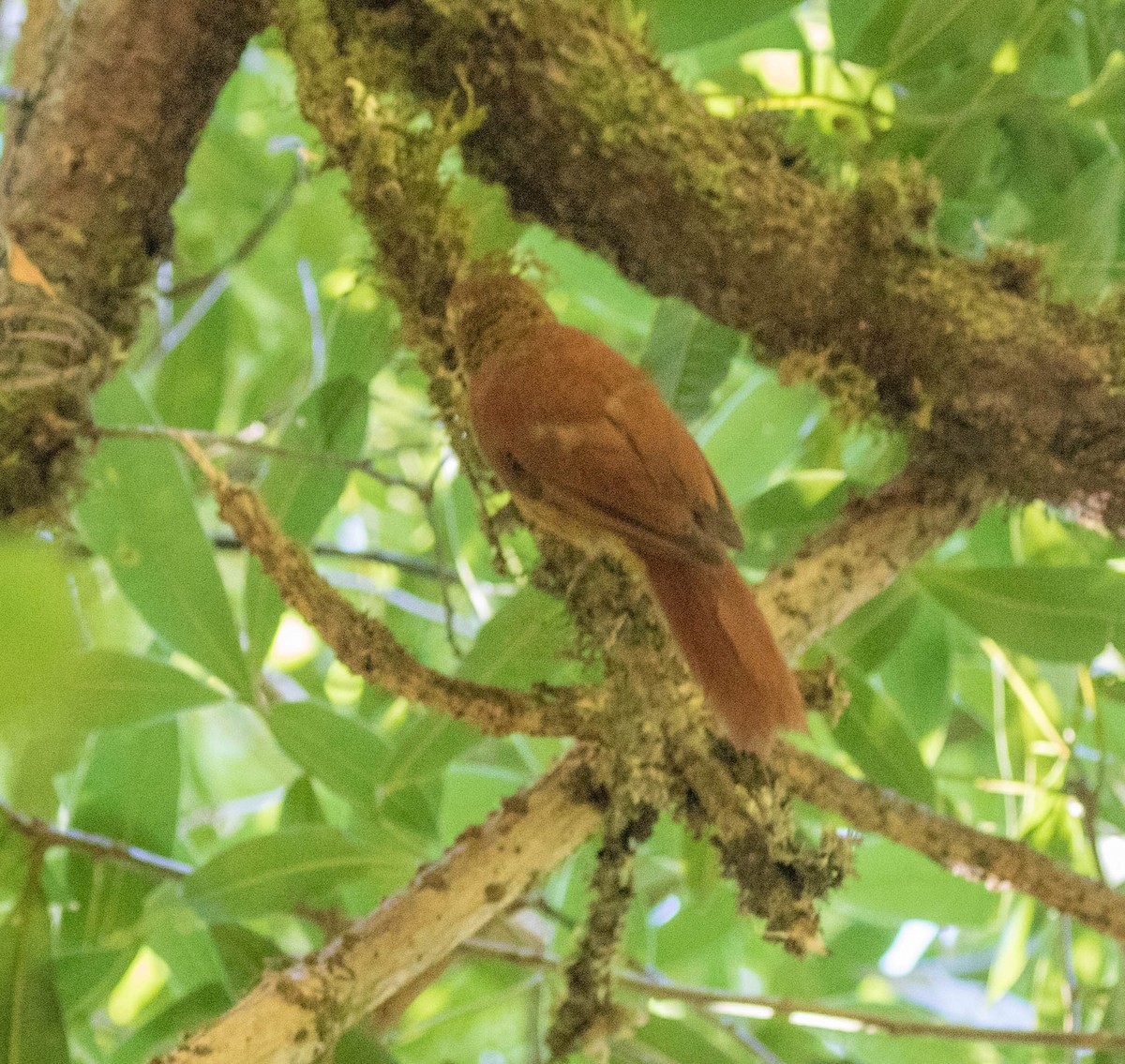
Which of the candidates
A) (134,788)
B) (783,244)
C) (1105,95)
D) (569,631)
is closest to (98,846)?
(134,788)

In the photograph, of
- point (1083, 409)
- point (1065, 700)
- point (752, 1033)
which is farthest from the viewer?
point (1065, 700)

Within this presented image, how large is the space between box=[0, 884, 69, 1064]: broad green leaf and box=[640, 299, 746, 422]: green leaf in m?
0.96

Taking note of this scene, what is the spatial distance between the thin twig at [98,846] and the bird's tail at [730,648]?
0.70 m

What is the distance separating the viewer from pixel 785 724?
827 millimetres

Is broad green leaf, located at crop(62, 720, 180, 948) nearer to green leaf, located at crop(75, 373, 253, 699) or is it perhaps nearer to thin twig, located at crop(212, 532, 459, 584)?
green leaf, located at crop(75, 373, 253, 699)

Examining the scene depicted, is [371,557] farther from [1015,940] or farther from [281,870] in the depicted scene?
[1015,940]

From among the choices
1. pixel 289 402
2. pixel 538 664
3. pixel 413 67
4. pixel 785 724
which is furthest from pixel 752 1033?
pixel 413 67

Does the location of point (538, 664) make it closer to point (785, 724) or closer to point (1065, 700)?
point (785, 724)

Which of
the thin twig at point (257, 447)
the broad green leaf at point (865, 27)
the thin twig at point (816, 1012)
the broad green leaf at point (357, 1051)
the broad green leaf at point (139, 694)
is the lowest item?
the thin twig at point (816, 1012)

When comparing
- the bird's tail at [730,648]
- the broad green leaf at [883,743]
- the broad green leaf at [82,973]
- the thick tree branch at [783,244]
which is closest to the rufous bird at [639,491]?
the bird's tail at [730,648]

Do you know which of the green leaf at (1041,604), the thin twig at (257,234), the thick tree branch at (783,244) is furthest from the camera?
the thin twig at (257,234)

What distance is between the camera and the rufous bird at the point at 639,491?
84 cm

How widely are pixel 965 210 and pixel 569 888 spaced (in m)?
1.11

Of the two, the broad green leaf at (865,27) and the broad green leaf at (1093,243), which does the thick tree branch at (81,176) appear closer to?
the broad green leaf at (865,27)
